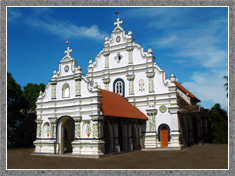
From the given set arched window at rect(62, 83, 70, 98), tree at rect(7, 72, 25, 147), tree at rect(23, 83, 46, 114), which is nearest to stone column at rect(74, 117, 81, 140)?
arched window at rect(62, 83, 70, 98)

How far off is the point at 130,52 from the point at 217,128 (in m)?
14.5

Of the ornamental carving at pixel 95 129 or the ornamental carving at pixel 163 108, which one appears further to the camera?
the ornamental carving at pixel 163 108

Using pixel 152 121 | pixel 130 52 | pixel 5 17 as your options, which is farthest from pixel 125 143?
pixel 5 17

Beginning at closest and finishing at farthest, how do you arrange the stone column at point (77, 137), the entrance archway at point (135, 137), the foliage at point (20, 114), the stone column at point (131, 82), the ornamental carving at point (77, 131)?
the stone column at point (77, 137) < the ornamental carving at point (77, 131) < the entrance archway at point (135, 137) < the stone column at point (131, 82) < the foliage at point (20, 114)

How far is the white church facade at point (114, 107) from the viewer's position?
21.3m

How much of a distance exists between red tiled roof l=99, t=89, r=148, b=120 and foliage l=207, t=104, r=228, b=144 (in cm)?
1117

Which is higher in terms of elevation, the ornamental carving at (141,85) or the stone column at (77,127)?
the ornamental carving at (141,85)

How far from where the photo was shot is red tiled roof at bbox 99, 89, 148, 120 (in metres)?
22.0

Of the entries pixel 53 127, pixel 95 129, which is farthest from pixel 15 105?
pixel 95 129

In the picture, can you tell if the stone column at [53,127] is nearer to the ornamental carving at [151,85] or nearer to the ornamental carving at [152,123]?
the ornamental carving at [152,123]

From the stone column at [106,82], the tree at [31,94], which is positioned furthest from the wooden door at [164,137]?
the tree at [31,94]

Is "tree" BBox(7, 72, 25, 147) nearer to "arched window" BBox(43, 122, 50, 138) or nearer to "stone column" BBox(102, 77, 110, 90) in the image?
"arched window" BBox(43, 122, 50, 138)

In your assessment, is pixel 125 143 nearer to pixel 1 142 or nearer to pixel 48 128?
pixel 48 128

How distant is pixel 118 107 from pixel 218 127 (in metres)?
15.5
